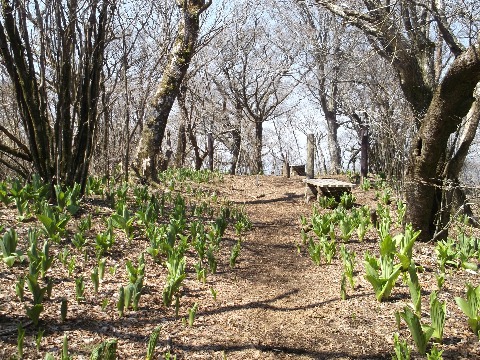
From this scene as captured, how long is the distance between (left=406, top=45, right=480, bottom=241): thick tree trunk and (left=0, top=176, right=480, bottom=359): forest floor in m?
0.54

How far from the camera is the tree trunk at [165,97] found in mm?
8508

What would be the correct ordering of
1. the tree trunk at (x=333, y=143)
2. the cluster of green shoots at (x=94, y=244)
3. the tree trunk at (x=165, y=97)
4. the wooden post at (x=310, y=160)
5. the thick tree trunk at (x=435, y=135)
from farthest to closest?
the tree trunk at (x=333, y=143), the wooden post at (x=310, y=160), the tree trunk at (x=165, y=97), the thick tree trunk at (x=435, y=135), the cluster of green shoots at (x=94, y=244)

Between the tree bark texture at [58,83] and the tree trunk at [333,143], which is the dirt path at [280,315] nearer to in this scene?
the tree bark texture at [58,83]

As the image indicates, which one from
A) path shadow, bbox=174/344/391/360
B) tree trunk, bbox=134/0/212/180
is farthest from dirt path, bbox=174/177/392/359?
tree trunk, bbox=134/0/212/180

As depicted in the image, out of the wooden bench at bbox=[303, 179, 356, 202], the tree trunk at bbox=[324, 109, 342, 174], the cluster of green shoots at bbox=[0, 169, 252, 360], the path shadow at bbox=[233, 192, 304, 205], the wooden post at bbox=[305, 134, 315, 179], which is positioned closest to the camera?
the cluster of green shoots at bbox=[0, 169, 252, 360]

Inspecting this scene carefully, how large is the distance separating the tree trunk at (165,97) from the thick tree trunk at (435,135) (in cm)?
508

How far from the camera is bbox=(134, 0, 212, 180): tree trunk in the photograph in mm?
8508

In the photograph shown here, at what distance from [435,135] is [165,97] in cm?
538

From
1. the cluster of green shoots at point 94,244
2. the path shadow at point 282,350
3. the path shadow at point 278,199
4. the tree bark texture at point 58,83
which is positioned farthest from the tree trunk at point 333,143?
the path shadow at point 282,350

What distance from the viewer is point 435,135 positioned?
4.90 m

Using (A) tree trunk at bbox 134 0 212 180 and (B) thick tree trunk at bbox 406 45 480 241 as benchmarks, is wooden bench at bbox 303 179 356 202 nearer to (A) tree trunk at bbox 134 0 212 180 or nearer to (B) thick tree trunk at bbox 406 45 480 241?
(B) thick tree trunk at bbox 406 45 480 241

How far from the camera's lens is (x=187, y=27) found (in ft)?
28.8

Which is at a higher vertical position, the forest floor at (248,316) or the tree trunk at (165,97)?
the tree trunk at (165,97)

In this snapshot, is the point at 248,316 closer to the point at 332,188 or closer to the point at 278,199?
the point at 332,188
